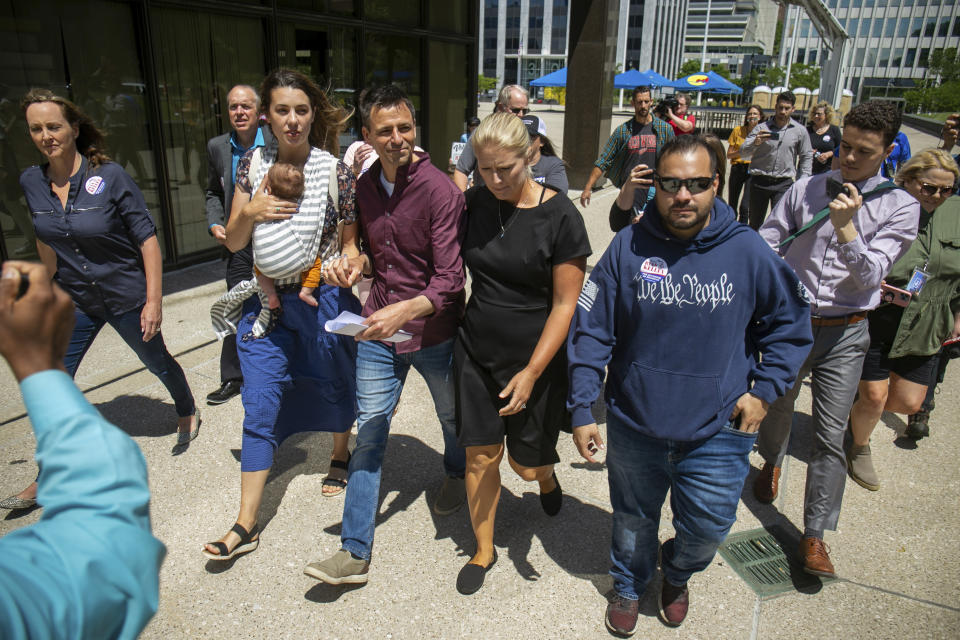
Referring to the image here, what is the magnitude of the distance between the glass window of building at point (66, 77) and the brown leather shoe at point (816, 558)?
6823 mm

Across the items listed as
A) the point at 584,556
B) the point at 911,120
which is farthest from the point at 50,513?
the point at 911,120

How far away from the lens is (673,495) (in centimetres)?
262

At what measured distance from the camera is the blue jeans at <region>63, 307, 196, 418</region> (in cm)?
361

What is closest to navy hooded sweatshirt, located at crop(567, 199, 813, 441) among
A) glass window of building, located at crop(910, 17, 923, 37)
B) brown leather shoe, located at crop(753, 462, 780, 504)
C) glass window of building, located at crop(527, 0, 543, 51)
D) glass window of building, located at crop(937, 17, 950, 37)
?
brown leather shoe, located at crop(753, 462, 780, 504)

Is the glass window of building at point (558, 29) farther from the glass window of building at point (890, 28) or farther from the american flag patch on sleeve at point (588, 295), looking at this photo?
the american flag patch on sleeve at point (588, 295)

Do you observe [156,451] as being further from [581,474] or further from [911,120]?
Result: [911,120]

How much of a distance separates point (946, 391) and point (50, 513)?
6241 mm

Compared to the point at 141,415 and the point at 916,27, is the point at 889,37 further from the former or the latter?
the point at 141,415

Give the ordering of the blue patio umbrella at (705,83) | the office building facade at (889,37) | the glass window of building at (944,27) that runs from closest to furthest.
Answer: the blue patio umbrella at (705,83)
the glass window of building at (944,27)
the office building facade at (889,37)

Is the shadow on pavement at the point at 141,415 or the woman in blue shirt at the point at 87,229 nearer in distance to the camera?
the woman in blue shirt at the point at 87,229

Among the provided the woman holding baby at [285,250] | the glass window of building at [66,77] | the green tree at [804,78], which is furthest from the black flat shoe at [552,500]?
the green tree at [804,78]

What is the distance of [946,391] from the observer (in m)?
5.38

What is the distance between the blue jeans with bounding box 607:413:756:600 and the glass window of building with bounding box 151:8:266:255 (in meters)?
6.59

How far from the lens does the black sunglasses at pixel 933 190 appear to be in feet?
11.9
